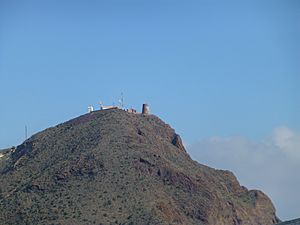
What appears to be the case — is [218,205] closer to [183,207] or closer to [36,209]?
[183,207]

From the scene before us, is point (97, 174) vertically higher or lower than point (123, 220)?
higher

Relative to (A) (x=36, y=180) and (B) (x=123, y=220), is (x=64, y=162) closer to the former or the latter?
(A) (x=36, y=180)

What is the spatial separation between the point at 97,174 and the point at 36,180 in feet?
41.9

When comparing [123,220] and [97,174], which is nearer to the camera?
[123,220]

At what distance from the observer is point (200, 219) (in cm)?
19050

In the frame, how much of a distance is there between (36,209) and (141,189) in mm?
20101

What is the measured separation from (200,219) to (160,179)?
12010 millimetres

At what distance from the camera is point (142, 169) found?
196 m

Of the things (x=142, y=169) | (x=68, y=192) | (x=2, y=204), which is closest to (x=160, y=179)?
(x=142, y=169)

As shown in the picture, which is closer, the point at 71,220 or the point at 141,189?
the point at 71,220

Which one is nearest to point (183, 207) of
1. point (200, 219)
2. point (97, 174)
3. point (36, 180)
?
point (200, 219)

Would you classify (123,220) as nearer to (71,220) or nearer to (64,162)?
(71,220)

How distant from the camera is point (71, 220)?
176m

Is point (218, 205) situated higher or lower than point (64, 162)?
lower
